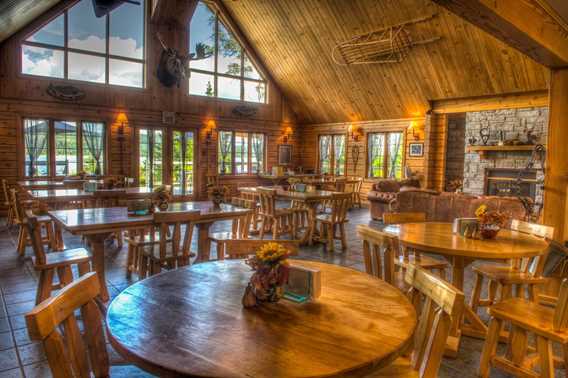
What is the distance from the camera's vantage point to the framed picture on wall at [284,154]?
13.8 m

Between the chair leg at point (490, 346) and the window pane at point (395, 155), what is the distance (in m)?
9.32

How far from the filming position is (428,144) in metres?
10.5

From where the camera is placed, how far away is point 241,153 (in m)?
12.9

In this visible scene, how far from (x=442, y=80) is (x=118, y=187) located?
295 inches

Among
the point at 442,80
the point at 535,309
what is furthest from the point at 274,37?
the point at 535,309

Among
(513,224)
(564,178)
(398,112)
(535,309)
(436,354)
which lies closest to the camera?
(436,354)

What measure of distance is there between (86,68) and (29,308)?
26.2ft

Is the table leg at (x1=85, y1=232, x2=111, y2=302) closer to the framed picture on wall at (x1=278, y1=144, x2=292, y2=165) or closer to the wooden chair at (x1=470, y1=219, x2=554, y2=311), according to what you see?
the wooden chair at (x1=470, y1=219, x2=554, y2=311)

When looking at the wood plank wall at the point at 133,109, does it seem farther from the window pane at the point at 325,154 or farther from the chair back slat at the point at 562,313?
the chair back slat at the point at 562,313

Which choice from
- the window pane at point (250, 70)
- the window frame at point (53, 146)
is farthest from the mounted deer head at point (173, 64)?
the window pane at point (250, 70)

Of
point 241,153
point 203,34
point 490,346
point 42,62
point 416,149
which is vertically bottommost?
point 490,346

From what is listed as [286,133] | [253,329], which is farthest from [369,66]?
[253,329]

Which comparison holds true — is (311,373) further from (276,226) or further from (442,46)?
(442,46)

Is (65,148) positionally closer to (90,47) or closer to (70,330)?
(90,47)
